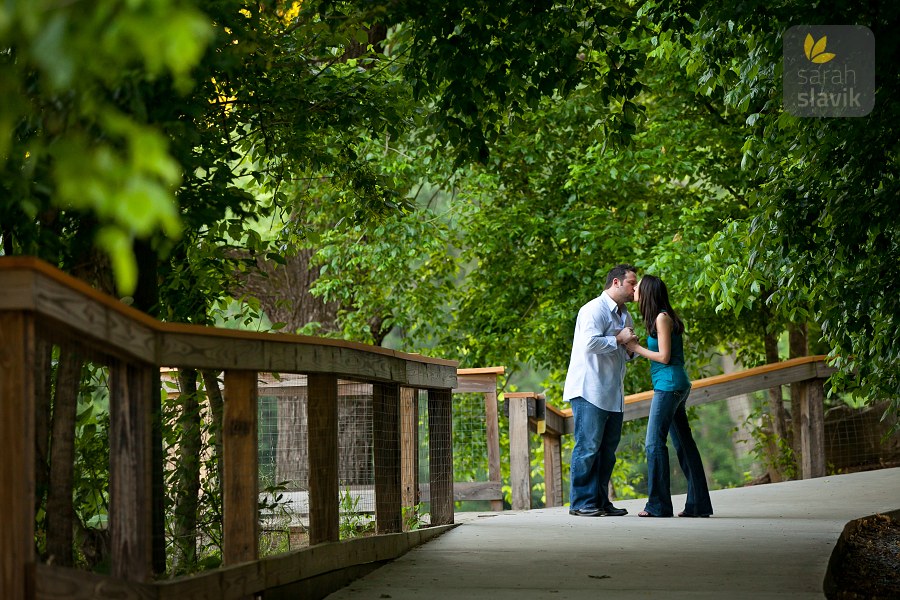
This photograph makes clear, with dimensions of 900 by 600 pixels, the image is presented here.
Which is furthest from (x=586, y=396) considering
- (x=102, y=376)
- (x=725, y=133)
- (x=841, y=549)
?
(x=725, y=133)

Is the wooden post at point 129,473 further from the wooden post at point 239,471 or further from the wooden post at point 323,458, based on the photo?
the wooden post at point 323,458

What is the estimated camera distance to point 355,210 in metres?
7.81

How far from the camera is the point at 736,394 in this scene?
1017cm

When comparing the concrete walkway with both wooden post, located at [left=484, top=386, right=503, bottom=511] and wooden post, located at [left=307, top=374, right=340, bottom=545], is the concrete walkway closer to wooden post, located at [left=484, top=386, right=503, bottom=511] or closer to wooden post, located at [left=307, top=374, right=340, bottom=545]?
wooden post, located at [left=307, top=374, right=340, bottom=545]

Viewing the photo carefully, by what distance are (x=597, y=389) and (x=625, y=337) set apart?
0.44 meters

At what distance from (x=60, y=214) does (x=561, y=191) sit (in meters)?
8.75

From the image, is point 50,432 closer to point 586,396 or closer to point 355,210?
point 355,210

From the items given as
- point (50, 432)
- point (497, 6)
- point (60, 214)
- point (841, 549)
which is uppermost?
point (497, 6)

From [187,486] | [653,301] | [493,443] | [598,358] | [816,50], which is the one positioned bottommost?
[493,443]

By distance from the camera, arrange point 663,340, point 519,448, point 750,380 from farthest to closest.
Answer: point 750,380, point 519,448, point 663,340

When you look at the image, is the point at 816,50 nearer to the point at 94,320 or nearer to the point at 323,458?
the point at 323,458

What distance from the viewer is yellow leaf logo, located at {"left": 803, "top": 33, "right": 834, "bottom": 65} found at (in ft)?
20.6

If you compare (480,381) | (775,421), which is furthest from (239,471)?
(775,421)

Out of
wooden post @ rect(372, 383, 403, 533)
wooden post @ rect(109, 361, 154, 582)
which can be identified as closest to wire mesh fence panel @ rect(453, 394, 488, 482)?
wooden post @ rect(372, 383, 403, 533)
